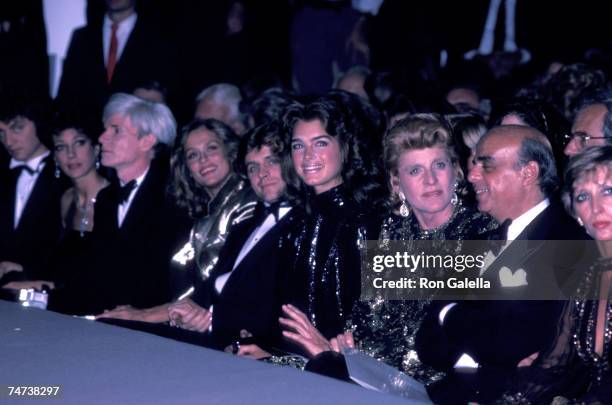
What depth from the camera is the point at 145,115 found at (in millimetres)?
5125

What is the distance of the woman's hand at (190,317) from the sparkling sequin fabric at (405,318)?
0.79 m

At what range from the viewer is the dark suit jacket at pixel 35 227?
215 inches

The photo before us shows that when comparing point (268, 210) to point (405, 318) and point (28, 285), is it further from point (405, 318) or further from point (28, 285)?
point (28, 285)

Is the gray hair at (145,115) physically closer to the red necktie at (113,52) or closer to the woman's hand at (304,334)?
the red necktie at (113,52)

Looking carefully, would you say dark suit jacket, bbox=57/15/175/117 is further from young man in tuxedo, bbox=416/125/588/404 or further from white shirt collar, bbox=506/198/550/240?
white shirt collar, bbox=506/198/550/240

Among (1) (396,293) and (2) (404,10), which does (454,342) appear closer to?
(1) (396,293)

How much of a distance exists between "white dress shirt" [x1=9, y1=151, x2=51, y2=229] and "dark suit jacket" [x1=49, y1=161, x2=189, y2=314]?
0.92 m

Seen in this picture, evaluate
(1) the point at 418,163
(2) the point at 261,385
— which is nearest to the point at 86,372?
(2) the point at 261,385

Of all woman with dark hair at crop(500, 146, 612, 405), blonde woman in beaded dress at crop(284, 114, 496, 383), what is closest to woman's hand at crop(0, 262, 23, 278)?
blonde woman in beaded dress at crop(284, 114, 496, 383)

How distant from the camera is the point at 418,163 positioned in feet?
11.4

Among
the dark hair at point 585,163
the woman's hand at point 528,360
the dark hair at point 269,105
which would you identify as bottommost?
the woman's hand at point 528,360

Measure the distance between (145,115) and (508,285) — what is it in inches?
101

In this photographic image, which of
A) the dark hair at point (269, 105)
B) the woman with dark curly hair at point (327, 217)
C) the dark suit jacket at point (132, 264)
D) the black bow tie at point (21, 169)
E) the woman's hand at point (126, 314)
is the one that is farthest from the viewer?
the black bow tie at point (21, 169)

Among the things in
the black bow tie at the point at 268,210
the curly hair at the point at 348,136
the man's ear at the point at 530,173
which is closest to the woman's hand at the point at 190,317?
the black bow tie at the point at 268,210
